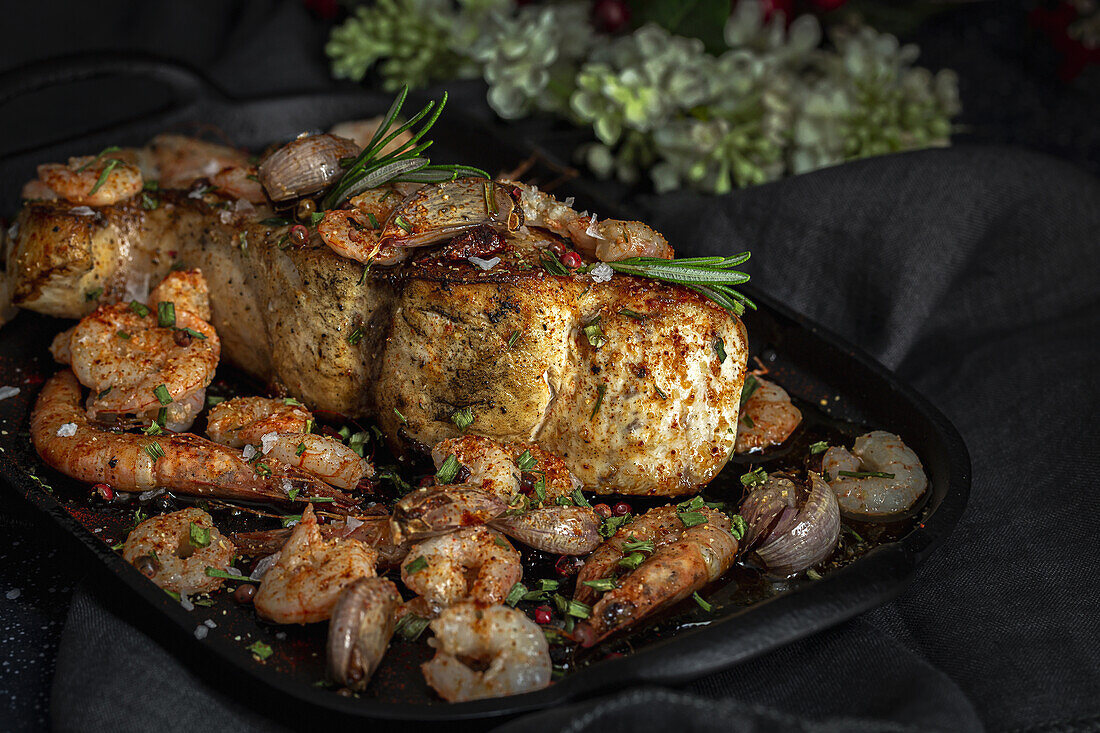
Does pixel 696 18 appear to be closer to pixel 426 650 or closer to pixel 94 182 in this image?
pixel 94 182

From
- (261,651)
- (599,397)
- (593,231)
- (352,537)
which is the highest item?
(593,231)

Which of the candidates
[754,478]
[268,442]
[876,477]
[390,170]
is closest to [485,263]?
[390,170]

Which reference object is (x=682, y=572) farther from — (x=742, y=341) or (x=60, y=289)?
(x=60, y=289)

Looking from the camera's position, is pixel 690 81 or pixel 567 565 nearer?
pixel 567 565

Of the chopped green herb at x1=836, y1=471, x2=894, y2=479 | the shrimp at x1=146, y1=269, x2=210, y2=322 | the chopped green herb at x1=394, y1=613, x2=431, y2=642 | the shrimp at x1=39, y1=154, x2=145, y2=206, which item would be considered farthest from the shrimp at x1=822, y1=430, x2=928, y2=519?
the shrimp at x1=39, y1=154, x2=145, y2=206

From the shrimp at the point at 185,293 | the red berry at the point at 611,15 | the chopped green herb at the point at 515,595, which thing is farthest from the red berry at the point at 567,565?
the red berry at the point at 611,15

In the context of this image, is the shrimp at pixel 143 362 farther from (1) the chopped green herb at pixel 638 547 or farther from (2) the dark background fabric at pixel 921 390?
(1) the chopped green herb at pixel 638 547

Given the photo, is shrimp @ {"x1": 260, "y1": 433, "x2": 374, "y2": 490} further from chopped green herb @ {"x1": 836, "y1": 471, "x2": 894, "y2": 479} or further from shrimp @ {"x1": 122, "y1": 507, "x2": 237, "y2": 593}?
chopped green herb @ {"x1": 836, "y1": 471, "x2": 894, "y2": 479}
